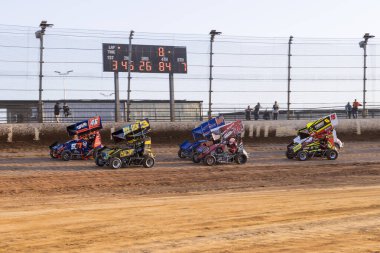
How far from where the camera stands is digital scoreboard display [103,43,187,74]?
27.3 meters

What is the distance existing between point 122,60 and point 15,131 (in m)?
5.51

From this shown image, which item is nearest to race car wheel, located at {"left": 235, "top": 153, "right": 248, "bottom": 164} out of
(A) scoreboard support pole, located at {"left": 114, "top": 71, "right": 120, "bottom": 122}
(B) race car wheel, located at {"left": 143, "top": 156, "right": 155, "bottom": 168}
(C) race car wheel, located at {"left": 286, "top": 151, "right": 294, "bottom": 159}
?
(C) race car wheel, located at {"left": 286, "top": 151, "right": 294, "bottom": 159}

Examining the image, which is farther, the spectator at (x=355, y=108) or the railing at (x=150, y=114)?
the spectator at (x=355, y=108)

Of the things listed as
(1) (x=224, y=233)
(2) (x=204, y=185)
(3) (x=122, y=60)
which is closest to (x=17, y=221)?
(1) (x=224, y=233)

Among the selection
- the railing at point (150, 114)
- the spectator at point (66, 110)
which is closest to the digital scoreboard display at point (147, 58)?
the railing at point (150, 114)

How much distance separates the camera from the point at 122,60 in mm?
27688

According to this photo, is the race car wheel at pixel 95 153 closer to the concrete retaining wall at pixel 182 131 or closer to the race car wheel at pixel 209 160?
the race car wheel at pixel 209 160

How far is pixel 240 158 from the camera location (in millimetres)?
Answer: 23359

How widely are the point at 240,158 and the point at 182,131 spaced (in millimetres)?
6413

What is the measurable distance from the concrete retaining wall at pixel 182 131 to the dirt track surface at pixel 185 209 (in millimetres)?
4265

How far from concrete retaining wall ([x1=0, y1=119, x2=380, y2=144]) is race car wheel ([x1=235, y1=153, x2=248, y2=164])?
19.6 feet

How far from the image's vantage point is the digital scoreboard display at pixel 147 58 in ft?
89.5

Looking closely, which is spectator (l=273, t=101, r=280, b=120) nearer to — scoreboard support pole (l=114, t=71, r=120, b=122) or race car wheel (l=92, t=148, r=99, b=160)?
scoreboard support pole (l=114, t=71, r=120, b=122)

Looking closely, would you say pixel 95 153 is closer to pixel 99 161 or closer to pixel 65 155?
pixel 99 161
